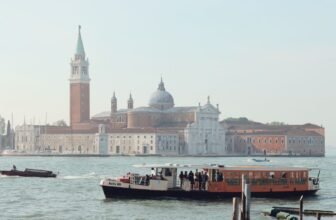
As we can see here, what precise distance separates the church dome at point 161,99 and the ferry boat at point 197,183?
98.1 metres

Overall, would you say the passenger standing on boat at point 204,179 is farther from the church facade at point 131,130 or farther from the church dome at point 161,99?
the church dome at point 161,99

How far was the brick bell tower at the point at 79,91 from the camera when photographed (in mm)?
124125

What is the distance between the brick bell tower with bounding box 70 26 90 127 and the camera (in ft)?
407

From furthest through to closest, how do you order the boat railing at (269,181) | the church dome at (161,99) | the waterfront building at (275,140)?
1. the waterfront building at (275,140)
2. the church dome at (161,99)
3. the boat railing at (269,181)

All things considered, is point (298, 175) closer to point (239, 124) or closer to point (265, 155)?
point (265, 155)

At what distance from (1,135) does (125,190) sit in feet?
373

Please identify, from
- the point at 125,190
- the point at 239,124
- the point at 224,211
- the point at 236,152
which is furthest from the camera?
the point at 239,124

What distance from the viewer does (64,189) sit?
36469 millimetres

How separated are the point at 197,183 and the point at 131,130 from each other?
306 feet

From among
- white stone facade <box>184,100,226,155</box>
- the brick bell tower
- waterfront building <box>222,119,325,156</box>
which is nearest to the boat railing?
white stone facade <box>184,100,226,155</box>

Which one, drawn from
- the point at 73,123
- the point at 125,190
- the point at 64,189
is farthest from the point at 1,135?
the point at 125,190

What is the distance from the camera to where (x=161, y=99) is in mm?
128375

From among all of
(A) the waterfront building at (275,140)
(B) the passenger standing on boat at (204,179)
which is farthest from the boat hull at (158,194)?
(A) the waterfront building at (275,140)

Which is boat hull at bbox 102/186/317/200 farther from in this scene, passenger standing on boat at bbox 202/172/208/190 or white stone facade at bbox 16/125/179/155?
white stone facade at bbox 16/125/179/155
